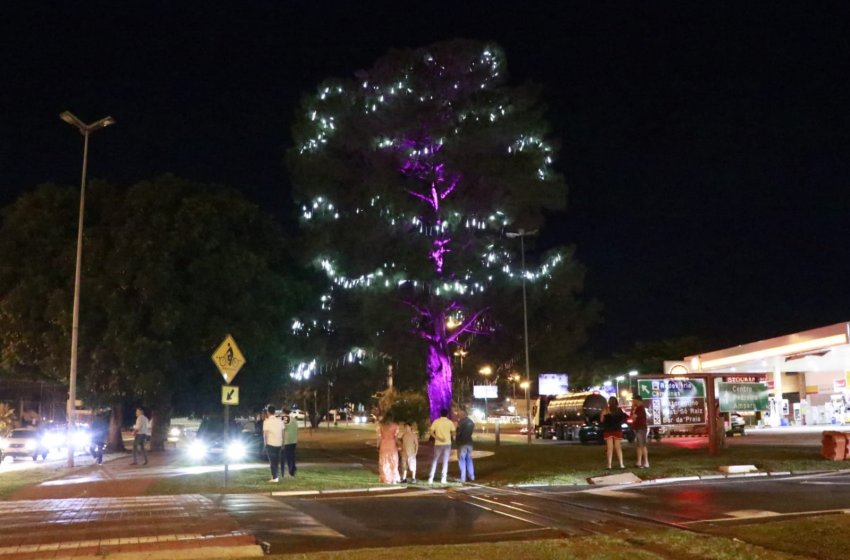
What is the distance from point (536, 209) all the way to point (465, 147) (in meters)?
4.53

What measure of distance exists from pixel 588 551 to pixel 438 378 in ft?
83.3

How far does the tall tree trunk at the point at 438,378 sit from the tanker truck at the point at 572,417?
8441 millimetres

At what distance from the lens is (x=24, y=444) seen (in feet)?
114

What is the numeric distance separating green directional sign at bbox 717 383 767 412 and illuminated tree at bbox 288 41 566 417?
12940 mm

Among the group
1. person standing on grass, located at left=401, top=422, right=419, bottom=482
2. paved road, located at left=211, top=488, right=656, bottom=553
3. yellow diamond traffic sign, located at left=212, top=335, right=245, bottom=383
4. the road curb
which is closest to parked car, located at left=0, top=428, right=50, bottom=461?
person standing on grass, located at left=401, top=422, right=419, bottom=482

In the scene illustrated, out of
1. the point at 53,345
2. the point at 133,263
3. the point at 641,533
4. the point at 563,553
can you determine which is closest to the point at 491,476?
the point at 641,533

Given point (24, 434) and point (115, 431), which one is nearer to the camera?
point (24, 434)

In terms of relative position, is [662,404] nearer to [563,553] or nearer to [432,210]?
[432,210]

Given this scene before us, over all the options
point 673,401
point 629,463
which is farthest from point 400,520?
point 673,401

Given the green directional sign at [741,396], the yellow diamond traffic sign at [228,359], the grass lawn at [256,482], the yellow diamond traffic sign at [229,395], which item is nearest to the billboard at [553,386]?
the green directional sign at [741,396]

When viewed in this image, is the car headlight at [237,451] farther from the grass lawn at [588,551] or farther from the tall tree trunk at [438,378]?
the grass lawn at [588,551]

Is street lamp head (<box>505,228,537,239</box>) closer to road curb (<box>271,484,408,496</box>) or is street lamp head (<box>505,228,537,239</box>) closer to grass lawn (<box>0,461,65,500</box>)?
road curb (<box>271,484,408,496</box>)

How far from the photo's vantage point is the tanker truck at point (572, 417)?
3959cm

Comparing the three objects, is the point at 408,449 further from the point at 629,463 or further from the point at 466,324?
the point at 466,324
